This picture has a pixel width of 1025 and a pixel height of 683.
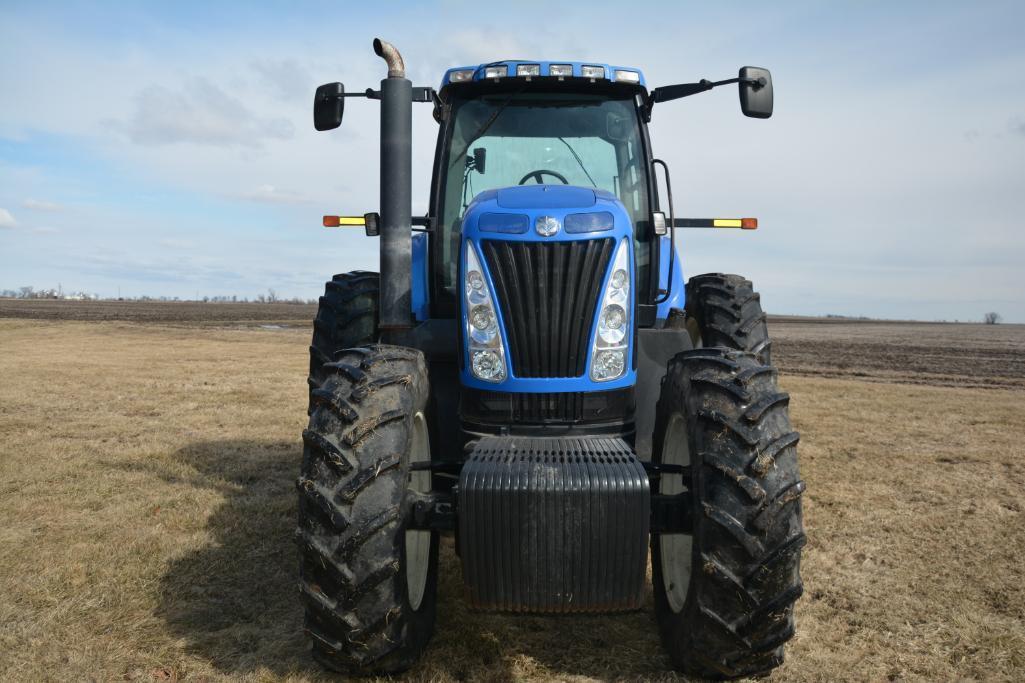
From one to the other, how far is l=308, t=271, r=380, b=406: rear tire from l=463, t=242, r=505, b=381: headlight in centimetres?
205

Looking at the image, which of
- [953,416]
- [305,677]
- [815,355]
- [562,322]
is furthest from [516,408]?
[815,355]

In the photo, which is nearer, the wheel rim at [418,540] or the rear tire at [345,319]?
the wheel rim at [418,540]

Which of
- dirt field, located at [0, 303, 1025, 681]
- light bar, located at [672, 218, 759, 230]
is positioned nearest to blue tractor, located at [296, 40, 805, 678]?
dirt field, located at [0, 303, 1025, 681]

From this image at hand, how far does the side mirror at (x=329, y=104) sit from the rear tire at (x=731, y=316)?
2.57 m

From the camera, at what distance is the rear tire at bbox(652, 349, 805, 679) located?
2795 mm

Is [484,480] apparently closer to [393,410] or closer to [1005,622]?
[393,410]

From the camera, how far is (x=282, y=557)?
4715mm

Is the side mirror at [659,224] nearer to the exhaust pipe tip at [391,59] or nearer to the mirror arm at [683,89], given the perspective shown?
the mirror arm at [683,89]

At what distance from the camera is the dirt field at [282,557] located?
3.48 m

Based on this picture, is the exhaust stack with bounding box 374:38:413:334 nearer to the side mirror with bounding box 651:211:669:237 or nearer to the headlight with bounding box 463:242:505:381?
the headlight with bounding box 463:242:505:381

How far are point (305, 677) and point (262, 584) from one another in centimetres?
115

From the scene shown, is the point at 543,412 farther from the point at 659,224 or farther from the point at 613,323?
the point at 659,224

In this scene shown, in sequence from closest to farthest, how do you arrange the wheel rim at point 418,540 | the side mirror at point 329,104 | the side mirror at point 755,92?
1. the wheel rim at point 418,540
2. the side mirror at point 755,92
3. the side mirror at point 329,104

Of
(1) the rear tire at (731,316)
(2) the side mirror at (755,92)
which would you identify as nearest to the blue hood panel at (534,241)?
(2) the side mirror at (755,92)
